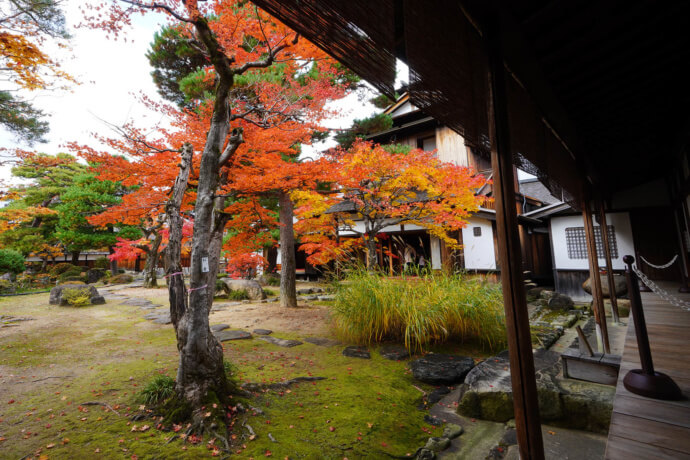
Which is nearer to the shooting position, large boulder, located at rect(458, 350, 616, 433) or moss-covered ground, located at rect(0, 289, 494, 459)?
moss-covered ground, located at rect(0, 289, 494, 459)

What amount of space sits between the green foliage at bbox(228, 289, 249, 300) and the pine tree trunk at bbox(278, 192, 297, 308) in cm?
261

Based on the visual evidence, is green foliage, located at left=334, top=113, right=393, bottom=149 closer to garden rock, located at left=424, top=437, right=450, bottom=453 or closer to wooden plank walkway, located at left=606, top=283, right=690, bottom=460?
wooden plank walkway, located at left=606, top=283, right=690, bottom=460

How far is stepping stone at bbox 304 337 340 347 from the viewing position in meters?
5.12

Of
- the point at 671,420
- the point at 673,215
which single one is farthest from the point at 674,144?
the point at 671,420

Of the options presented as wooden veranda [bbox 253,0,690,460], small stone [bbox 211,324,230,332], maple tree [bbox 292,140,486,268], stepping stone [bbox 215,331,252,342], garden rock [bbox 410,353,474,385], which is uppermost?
maple tree [bbox 292,140,486,268]

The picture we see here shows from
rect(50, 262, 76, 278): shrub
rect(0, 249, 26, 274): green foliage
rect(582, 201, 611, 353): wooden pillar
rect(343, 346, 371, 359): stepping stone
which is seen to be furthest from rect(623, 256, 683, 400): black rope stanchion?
rect(50, 262, 76, 278): shrub

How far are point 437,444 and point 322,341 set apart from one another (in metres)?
3.04

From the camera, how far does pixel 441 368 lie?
3.89m

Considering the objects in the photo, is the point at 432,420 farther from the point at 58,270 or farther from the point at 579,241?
the point at 58,270

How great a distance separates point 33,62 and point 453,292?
10.3 meters

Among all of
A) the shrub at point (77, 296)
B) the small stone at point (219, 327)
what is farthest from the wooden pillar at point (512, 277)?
the shrub at point (77, 296)

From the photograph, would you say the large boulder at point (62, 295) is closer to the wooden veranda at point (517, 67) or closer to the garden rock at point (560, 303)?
the wooden veranda at point (517, 67)

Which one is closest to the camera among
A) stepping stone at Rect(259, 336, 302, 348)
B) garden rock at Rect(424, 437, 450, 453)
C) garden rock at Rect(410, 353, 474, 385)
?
garden rock at Rect(424, 437, 450, 453)

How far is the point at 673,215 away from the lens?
7.78 m
